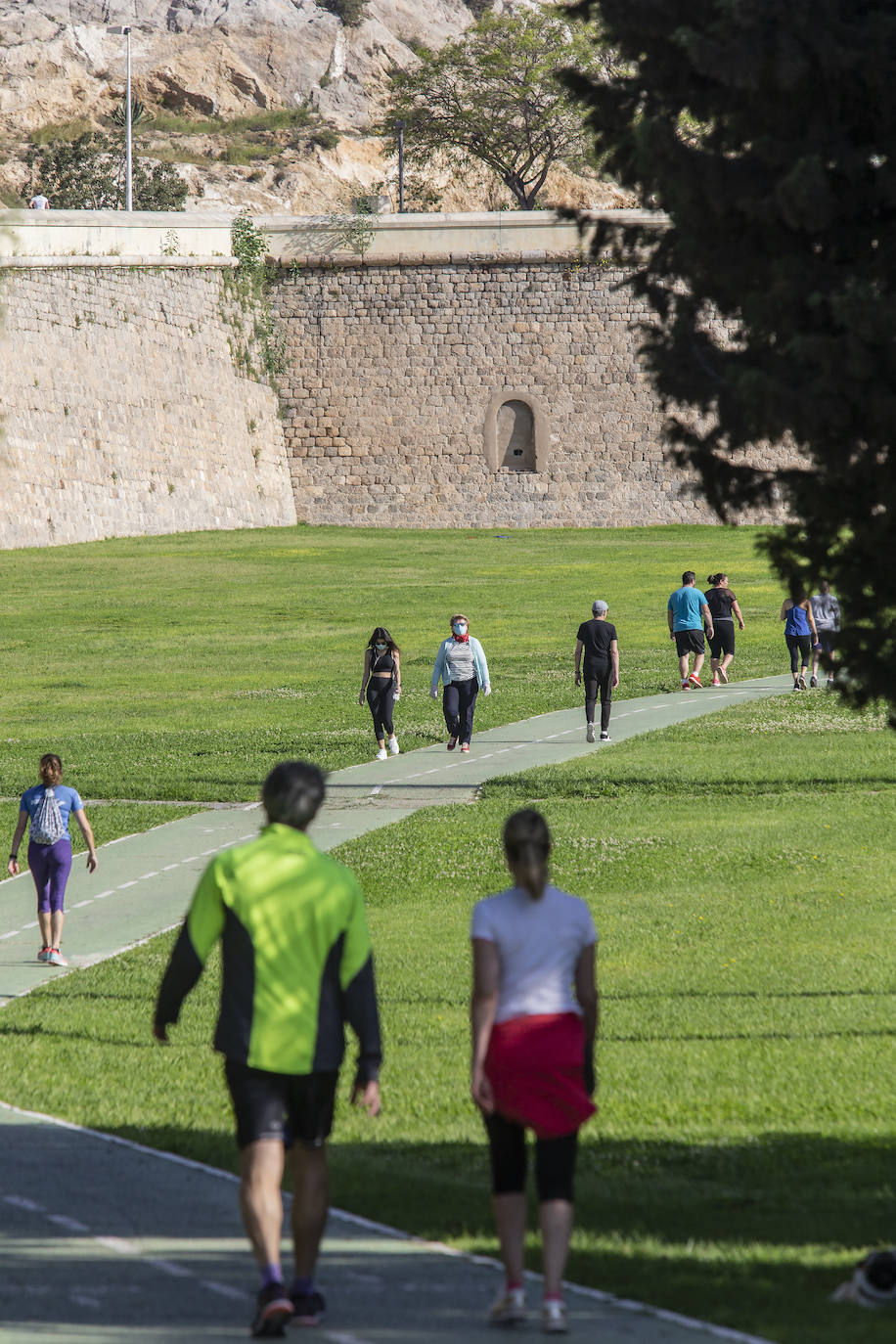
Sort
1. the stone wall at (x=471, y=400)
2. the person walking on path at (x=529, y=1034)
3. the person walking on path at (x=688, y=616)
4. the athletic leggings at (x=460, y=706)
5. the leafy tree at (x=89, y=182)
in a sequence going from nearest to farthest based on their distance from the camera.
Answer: the person walking on path at (x=529, y=1034) → the athletic leggings at (x=460, y=706) → the person walking on path at (x=688, y=616) → the stone wall at (x=471, y=400) → the leafy tree at (x=89, y=182)

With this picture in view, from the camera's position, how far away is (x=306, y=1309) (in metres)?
5.03

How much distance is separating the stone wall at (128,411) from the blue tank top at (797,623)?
21.8 meters

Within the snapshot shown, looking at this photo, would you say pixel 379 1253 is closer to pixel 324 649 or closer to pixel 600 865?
pixel 600 865

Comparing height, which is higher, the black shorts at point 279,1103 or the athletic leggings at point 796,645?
the athletic leggings at point 796,645

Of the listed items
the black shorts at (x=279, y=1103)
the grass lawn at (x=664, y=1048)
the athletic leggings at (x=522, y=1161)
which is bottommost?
the grass lawn at (x=664, y=1048)

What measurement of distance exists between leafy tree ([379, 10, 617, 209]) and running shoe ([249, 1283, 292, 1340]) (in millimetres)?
71660

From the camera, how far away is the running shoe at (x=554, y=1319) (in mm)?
4867

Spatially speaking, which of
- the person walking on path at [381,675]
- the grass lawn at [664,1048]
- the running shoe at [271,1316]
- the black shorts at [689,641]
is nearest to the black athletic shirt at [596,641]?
the person walking on path at [381,675]

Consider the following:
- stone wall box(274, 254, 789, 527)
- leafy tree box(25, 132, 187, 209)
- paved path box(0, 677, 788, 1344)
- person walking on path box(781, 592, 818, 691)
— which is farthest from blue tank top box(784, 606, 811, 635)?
leafy tree box(25, 132, 187, 209)

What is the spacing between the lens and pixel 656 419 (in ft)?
186

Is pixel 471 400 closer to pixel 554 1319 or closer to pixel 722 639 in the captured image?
pixel 722 639

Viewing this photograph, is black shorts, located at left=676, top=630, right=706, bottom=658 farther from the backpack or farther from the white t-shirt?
the white t-shirt

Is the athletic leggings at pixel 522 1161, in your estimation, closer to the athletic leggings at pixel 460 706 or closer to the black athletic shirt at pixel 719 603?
the athletic leggings at pixel 460 706

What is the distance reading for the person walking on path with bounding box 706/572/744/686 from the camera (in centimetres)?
2678
